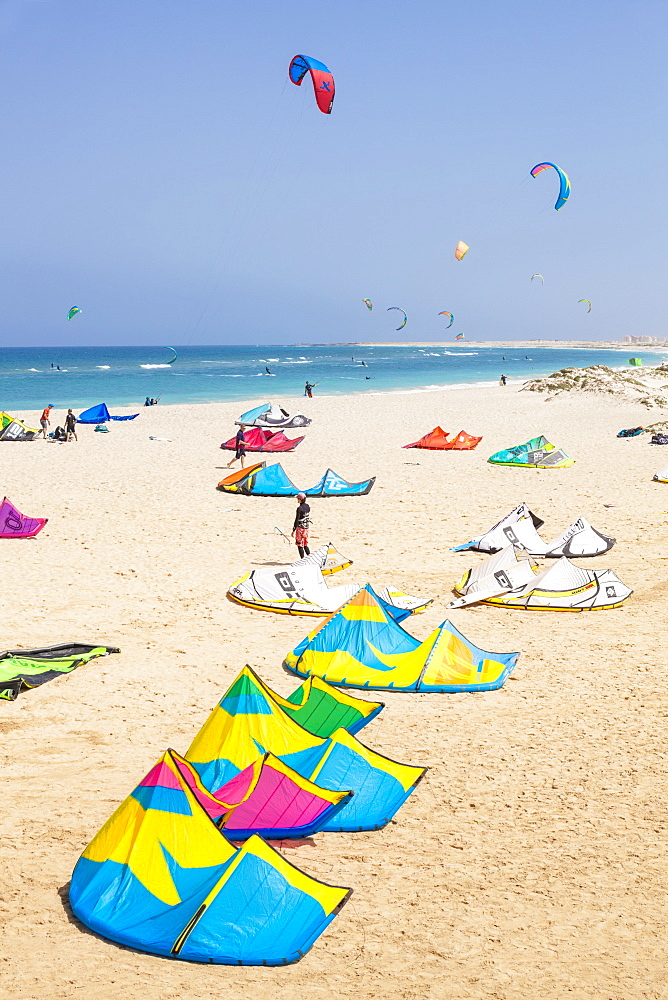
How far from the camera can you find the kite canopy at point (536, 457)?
69.1 feet

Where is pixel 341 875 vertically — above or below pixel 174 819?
below

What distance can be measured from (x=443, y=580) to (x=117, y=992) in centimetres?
815

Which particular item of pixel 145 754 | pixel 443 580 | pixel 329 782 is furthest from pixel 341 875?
pixel 443 580

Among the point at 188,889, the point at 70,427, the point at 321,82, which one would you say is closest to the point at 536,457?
the point at 321,82

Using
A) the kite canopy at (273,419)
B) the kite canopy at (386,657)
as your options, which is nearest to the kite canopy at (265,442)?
the kite canopy at (273,419)

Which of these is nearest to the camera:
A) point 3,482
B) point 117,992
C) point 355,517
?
point 117,992

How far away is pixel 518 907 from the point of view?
200 inches

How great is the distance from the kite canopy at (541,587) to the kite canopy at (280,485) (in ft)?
22.2

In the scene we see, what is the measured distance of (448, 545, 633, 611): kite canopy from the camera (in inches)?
421

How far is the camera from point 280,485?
59.0 feet

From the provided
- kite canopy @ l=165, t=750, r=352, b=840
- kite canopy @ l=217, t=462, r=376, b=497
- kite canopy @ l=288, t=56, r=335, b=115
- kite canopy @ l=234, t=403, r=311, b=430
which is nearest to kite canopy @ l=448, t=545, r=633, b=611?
kite canopy @ l=165, t=750, r=352, b=840

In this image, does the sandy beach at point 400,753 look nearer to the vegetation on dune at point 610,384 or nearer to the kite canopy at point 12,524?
the kite canopy at point 12,524

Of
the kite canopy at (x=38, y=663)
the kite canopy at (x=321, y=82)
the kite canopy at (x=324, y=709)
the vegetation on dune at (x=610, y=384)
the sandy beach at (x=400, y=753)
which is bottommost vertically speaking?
the sandy beach at (x=400, y=753)

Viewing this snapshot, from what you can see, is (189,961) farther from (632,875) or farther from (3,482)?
(3,482)
